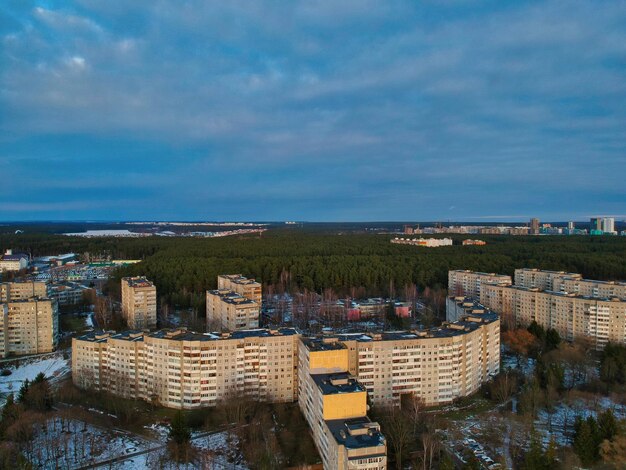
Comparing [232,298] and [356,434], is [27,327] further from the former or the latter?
[356,434]

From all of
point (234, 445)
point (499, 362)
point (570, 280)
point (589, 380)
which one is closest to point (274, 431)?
point (234, 445)

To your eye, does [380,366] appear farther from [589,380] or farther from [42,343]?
[42,343]

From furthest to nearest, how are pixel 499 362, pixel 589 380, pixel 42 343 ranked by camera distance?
1. pixel 42 343
2. pixel 499 362
3. pixel 589 380

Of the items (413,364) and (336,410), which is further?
(413,364)

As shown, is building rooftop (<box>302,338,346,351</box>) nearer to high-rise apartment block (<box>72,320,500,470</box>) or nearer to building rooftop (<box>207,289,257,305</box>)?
high-rise apartment block (<box>72,320,500,470</box>)

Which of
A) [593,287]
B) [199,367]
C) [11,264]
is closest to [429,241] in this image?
[593,287]

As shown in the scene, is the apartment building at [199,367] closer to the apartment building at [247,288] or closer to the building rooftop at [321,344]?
the building rooftop at [321,344]
